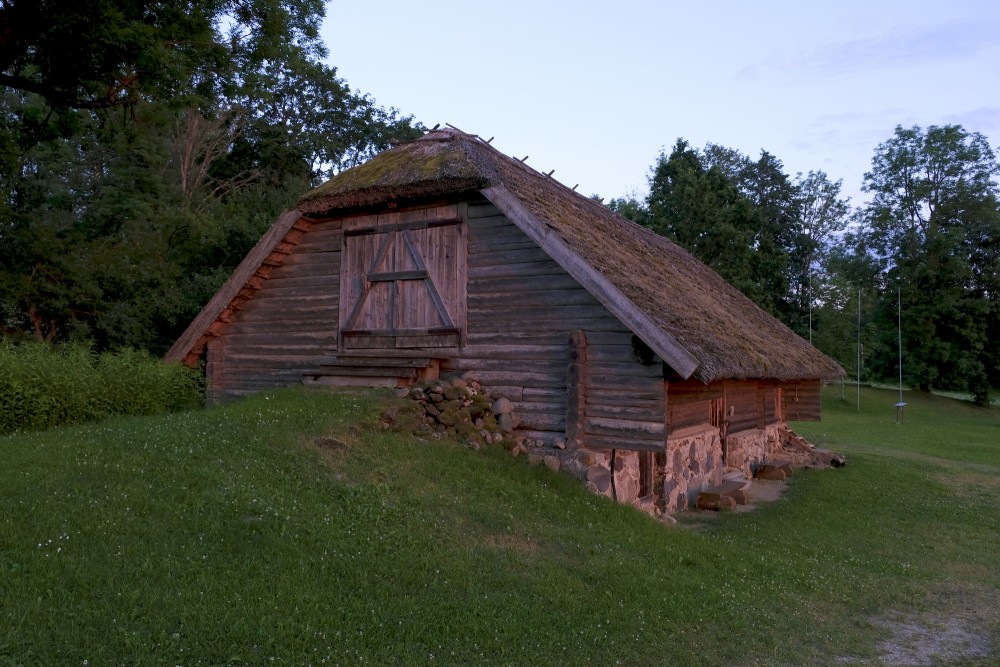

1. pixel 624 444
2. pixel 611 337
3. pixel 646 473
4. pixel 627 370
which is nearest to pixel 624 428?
pixel 624 444

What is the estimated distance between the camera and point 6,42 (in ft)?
39.4

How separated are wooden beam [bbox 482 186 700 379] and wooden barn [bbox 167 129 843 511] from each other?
2cm

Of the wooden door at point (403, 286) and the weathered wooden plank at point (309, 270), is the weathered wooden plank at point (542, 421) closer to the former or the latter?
the wooden door at point (403, 286)

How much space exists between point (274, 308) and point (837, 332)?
137 feet

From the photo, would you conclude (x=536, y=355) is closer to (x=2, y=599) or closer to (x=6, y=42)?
(x=2, y=599)

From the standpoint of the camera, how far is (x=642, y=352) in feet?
34.2

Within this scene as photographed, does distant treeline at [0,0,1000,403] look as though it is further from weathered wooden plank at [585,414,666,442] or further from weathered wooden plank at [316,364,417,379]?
weathered wooden plank at [585,414,666,442]

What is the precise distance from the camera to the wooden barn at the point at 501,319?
10.7 metres

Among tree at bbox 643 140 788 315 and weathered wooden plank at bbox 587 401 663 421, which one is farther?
tree at bbox 643 140 788 315

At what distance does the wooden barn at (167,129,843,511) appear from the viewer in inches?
420

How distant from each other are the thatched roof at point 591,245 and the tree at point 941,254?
Answer: 35901mm

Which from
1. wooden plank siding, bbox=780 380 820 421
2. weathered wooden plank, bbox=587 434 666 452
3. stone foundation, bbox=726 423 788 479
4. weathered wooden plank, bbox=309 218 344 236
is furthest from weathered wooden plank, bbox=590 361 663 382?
wooden plank siding, bbox=780 380 820 421

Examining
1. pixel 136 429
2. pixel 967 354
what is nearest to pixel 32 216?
pixel 136 429

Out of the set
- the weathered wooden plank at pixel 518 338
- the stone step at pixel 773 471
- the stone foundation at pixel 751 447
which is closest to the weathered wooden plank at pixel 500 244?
the weathered wooden plank at pixel 518 338
